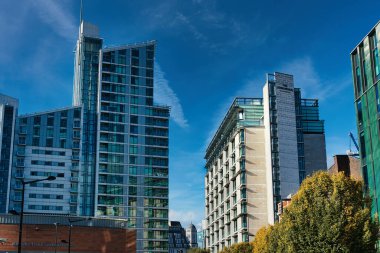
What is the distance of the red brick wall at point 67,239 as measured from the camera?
82062 mm

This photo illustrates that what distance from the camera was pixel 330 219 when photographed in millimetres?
46094

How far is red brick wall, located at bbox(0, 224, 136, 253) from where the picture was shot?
269 ft

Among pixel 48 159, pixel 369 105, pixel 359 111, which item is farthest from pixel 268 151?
pixel 48 159

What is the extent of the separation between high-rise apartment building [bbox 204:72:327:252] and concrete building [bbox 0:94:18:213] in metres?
62.9

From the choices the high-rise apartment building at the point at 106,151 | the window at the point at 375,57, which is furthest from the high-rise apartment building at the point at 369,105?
the high-rise apartment building at the point at 106,151

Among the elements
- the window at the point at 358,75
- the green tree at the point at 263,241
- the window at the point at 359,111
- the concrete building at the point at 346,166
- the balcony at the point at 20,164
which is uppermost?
the balcony at the point at 20,164

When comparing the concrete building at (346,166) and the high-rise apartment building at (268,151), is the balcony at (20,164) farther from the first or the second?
the concrete building at (346,166)

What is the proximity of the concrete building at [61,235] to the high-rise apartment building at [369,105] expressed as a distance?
136 ft

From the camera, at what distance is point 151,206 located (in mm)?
168625

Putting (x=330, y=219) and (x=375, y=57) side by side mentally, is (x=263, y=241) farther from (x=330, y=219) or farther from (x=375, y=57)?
(x=330, y=219)

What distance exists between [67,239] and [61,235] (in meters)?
1.13

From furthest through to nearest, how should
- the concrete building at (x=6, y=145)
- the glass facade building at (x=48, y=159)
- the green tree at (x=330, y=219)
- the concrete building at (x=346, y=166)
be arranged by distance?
1. the glass facade building at (x=48, y=159)
2. the concrete building at (x=6, y=145)
3. the concrete building at (x=346, y=166)
4. the green tree at (x=330, y=219)

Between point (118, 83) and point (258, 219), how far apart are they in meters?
67.8

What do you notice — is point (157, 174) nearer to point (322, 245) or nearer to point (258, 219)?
point (258, 219)
